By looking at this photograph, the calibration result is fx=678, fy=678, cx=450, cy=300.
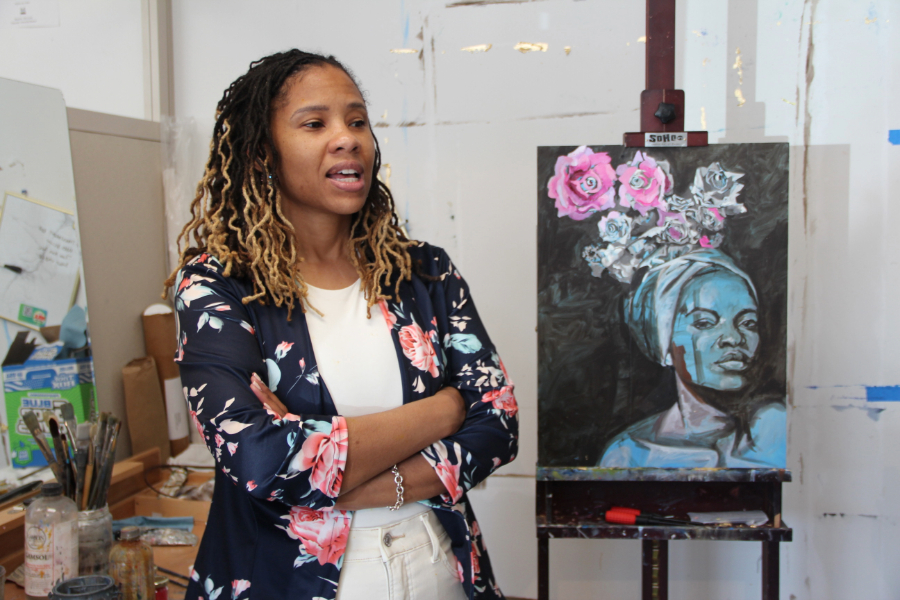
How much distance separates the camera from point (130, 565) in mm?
1303

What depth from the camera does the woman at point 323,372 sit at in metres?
1.00

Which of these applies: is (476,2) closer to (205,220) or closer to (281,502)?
(205,220)

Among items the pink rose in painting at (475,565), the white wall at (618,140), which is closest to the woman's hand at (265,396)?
the pink rose in painting at (475,565)

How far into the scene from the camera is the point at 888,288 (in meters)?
1.91

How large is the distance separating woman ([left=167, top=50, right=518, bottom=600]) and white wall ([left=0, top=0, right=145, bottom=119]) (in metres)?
1.25

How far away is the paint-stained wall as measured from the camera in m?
1.91

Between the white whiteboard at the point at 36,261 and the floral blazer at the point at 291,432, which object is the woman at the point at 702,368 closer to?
the floral blazer at the point at 291,432

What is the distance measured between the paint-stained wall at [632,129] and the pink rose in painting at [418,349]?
978 mm

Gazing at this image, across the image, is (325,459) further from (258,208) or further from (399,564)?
(258,208)

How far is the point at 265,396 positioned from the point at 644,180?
0.94 meters

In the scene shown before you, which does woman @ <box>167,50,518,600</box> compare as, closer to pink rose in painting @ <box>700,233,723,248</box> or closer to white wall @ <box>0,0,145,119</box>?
pink rose in painting @ <box>700,233,723,248</box>

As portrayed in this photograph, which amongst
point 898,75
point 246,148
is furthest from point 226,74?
point 898,75

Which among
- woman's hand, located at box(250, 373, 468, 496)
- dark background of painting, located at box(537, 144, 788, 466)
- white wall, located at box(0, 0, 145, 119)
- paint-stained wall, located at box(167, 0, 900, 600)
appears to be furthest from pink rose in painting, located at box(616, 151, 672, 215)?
white wall, located at box(0, 0, 145, 119)

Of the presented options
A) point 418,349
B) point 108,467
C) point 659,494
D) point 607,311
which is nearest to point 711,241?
point 607,311
